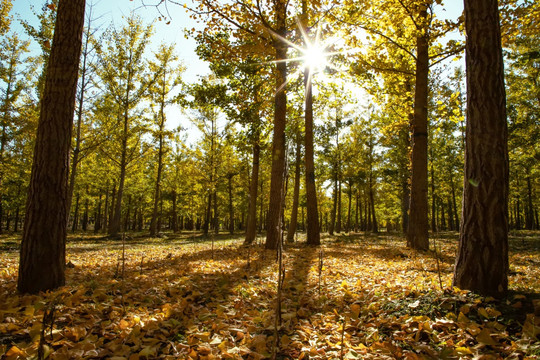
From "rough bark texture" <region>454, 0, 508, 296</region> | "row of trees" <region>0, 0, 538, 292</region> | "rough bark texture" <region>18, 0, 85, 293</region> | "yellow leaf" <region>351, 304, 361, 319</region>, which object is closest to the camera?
"rough bark texture" <region>454, 0, 508, 296</region>

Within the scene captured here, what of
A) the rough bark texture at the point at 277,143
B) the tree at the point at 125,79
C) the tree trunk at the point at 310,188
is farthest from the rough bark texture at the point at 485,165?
the tree at the point at 125,79

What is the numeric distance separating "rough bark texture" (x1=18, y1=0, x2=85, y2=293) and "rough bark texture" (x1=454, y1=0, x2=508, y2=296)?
4854mm

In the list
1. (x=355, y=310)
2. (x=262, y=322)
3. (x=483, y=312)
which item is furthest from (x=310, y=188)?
(x=483, y=312)

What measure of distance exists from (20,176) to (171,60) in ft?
47.5

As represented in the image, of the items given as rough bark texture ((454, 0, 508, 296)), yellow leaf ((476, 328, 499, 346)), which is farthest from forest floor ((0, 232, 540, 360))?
rough bark texture ((454, 0, 508, 296))

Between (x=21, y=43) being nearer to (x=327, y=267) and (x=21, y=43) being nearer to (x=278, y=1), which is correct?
(x=278, y=1)

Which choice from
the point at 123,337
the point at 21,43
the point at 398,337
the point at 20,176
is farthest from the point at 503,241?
the point at 20,176

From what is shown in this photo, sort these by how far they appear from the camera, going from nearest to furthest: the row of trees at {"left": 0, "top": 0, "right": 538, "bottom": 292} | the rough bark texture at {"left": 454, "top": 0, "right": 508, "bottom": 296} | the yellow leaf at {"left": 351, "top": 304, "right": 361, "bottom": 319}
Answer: the rough bark texture at {"left": 454, "top": 0, "right": 508, "bottom": 296}
the yellow leaf at {"left": 351, "top": 304, "right": 361, "bottom": 319}
the row of trees at {"left": 0, "top": 0, "right": 538, "bottom": 292}

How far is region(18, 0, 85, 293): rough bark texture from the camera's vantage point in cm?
337

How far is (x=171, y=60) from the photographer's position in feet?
58.0

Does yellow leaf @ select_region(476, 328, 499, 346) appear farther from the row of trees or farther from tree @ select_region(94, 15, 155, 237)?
tree @ select_region(94, 15, 155, 237)

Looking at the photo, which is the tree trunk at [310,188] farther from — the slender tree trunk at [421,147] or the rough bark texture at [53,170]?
the rough bark texture at [53,170]

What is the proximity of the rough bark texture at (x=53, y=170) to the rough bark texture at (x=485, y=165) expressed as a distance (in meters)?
4.85

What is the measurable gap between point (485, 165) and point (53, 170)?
5.01 meters
